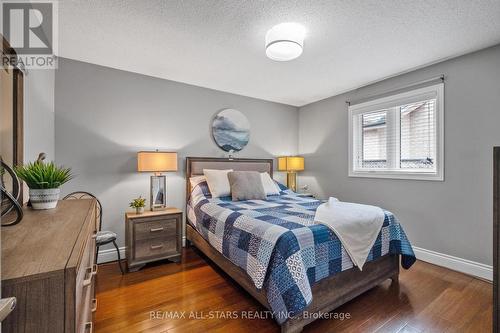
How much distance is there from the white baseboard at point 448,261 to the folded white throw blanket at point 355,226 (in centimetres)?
130

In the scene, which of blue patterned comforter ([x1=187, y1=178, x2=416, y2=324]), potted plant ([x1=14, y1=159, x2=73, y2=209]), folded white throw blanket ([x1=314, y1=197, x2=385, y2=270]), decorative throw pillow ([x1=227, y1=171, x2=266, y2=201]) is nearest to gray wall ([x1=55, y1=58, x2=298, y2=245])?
decorative throw pillow ([x1=227, y1=171, x2=266, y2=201])

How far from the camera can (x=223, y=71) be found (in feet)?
9.86

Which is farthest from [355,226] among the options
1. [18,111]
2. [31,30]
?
[31,30]

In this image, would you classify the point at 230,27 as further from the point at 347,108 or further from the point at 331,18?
the point at 347,108

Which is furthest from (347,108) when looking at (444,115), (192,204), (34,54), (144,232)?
(34,54)

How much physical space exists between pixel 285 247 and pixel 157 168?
1.89m

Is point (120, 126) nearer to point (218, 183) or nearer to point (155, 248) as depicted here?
point (218, 183)

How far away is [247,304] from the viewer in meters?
1.95

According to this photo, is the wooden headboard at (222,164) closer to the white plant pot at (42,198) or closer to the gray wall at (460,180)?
the gray wall at (460,180)

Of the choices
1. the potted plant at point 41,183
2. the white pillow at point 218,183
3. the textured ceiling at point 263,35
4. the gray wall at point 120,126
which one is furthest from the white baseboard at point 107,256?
the textured ceiling at point 263,35

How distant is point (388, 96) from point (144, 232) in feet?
11.8

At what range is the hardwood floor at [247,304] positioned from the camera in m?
1.68

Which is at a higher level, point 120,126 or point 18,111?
point 120,126

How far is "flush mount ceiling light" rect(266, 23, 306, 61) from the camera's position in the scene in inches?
80.2
